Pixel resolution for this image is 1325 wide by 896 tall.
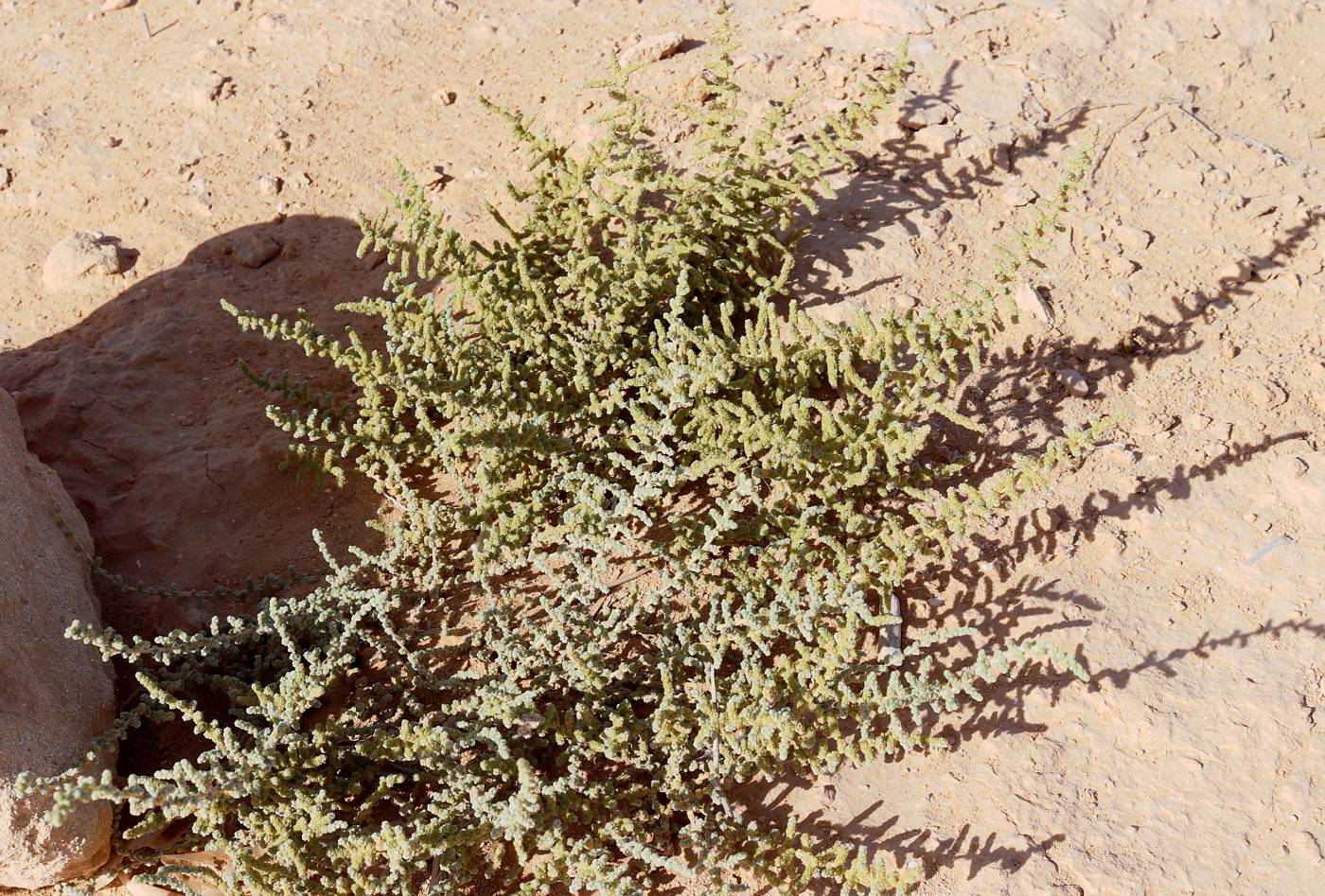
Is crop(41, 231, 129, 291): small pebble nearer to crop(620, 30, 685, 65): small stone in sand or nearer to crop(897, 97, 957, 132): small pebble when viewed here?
crop(620, 30, 685, 65): small stone in sand

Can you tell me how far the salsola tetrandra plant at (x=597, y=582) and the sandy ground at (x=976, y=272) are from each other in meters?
0.25

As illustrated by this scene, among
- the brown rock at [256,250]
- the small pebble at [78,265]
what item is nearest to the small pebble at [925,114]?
the brown rock at [256,250]

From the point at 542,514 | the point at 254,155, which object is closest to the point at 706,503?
the point at 542,514

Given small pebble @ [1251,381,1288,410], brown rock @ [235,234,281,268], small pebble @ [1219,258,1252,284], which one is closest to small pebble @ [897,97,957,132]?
small pebble @ [1219,258,1252,284]

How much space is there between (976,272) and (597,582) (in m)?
1.87

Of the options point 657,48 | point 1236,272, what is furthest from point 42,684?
point 1236,272

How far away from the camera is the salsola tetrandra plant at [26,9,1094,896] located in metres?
2.57

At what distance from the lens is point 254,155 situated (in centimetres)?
453

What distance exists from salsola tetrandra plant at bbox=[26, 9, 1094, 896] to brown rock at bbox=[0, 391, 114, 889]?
0.18 metres

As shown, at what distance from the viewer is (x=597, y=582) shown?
2904 millimetres

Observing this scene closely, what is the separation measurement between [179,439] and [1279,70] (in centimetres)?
459

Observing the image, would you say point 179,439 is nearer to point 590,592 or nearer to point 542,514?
point 542,514

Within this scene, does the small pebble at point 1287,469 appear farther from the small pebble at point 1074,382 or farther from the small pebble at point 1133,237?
the small pebble at point 1133,237

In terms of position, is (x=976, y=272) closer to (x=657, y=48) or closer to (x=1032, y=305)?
(x=1032, y=305)
